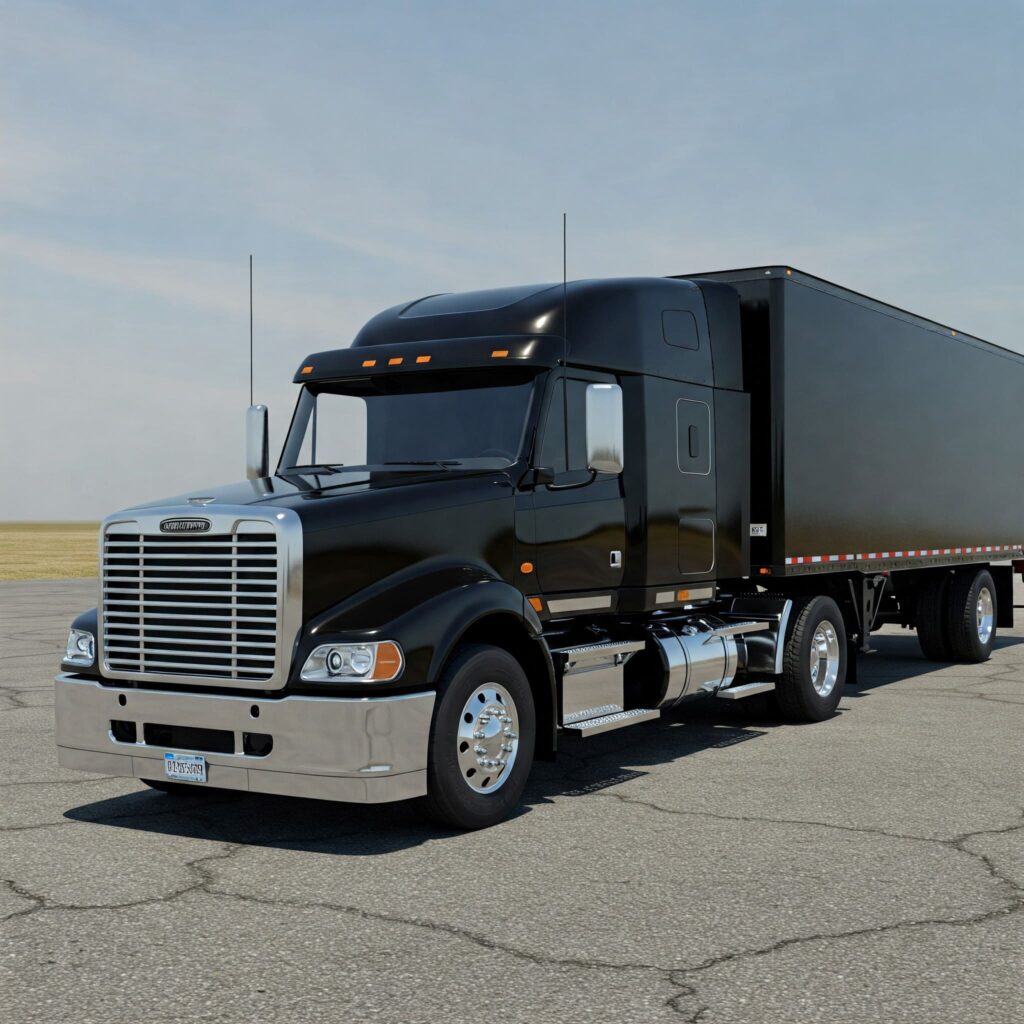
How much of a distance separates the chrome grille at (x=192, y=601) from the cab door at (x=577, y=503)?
6.23 ft

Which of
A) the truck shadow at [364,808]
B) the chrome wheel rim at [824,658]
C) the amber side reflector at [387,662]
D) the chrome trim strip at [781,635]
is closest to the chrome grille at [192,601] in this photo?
the amber side reflector at [387,662]

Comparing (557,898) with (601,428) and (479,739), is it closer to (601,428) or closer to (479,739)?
(479,739)

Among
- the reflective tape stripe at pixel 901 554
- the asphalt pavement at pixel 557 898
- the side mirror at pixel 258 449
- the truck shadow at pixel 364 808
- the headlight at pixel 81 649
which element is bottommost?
the truck shadow at pixel 364 808

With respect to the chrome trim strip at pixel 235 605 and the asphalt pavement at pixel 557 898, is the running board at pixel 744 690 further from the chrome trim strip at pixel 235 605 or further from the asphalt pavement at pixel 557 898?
the chrome trim strip at pixel 235 605

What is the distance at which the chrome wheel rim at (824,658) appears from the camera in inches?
427

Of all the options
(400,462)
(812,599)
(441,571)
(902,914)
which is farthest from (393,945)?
(812,599)

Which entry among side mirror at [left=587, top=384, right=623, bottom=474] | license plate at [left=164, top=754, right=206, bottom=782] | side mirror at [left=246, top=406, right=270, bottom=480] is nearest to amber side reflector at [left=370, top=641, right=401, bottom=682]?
license plate at [left=164, top=754, right=206, bottom=782]

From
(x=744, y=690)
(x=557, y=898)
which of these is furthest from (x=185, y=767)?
(x=744, y=690)

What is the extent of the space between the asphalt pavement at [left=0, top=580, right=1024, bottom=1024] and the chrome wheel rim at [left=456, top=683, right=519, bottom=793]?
0.28 m

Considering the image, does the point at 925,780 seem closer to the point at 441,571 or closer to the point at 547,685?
the point at 547,685

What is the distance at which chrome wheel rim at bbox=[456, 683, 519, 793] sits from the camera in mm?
6848

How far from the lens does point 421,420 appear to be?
819 centimetres

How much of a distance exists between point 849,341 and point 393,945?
782 centimetres

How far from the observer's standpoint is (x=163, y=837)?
675 centimetres
